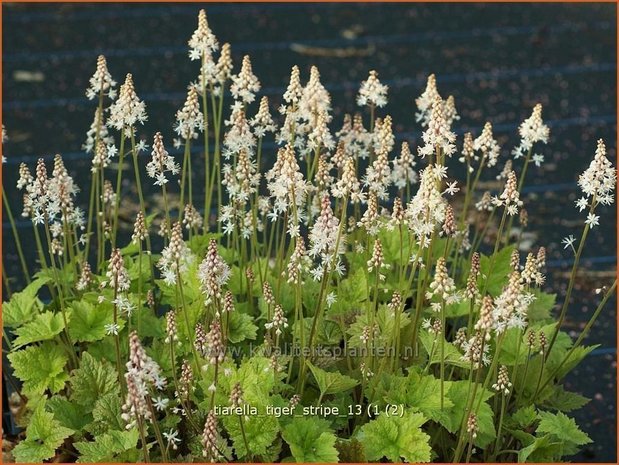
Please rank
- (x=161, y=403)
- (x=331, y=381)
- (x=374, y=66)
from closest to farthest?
1. (x=161, y=403)
2. (x=331, y=381)
3. (x=374, y=66)

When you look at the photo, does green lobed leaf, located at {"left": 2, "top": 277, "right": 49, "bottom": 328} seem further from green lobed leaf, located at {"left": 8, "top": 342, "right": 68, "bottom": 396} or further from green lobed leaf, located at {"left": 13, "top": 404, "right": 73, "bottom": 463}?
green lobed leaf, located at {"left": 13, "top": 404, "right": 73, "bottom": 463}

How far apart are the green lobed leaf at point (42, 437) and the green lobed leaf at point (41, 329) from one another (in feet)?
1.00

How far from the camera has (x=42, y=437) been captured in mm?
3631

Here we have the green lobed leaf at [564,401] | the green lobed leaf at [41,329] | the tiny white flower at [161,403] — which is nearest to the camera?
the tiny white flower at [161,403]

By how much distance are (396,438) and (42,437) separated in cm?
123

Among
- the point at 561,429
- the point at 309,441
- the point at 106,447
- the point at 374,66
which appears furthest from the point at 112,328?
the point at 374,66

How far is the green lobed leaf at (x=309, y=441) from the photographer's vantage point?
329cm

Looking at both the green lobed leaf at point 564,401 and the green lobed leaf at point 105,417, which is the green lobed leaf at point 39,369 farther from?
the green lobed leaf at point 564,401

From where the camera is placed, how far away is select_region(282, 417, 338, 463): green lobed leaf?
329cm

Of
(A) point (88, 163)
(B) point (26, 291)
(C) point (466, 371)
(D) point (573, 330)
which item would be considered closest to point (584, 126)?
(D) point (573, 330)

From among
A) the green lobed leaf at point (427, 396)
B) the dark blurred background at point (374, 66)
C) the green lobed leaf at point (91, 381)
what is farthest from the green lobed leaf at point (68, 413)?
the dark blurred background at point (374, 66)

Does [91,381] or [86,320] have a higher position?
[86,320]

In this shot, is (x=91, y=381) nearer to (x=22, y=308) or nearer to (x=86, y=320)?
(x=86, y=320)

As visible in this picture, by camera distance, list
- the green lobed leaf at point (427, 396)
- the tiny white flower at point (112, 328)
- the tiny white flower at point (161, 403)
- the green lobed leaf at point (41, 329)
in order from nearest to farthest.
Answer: the tiny white flower at point (161, 403)
the tiny white flower at point (112, 328)
the green lobed leaf at point (427, 396)
the green lobed leaf at point (41, 329)
